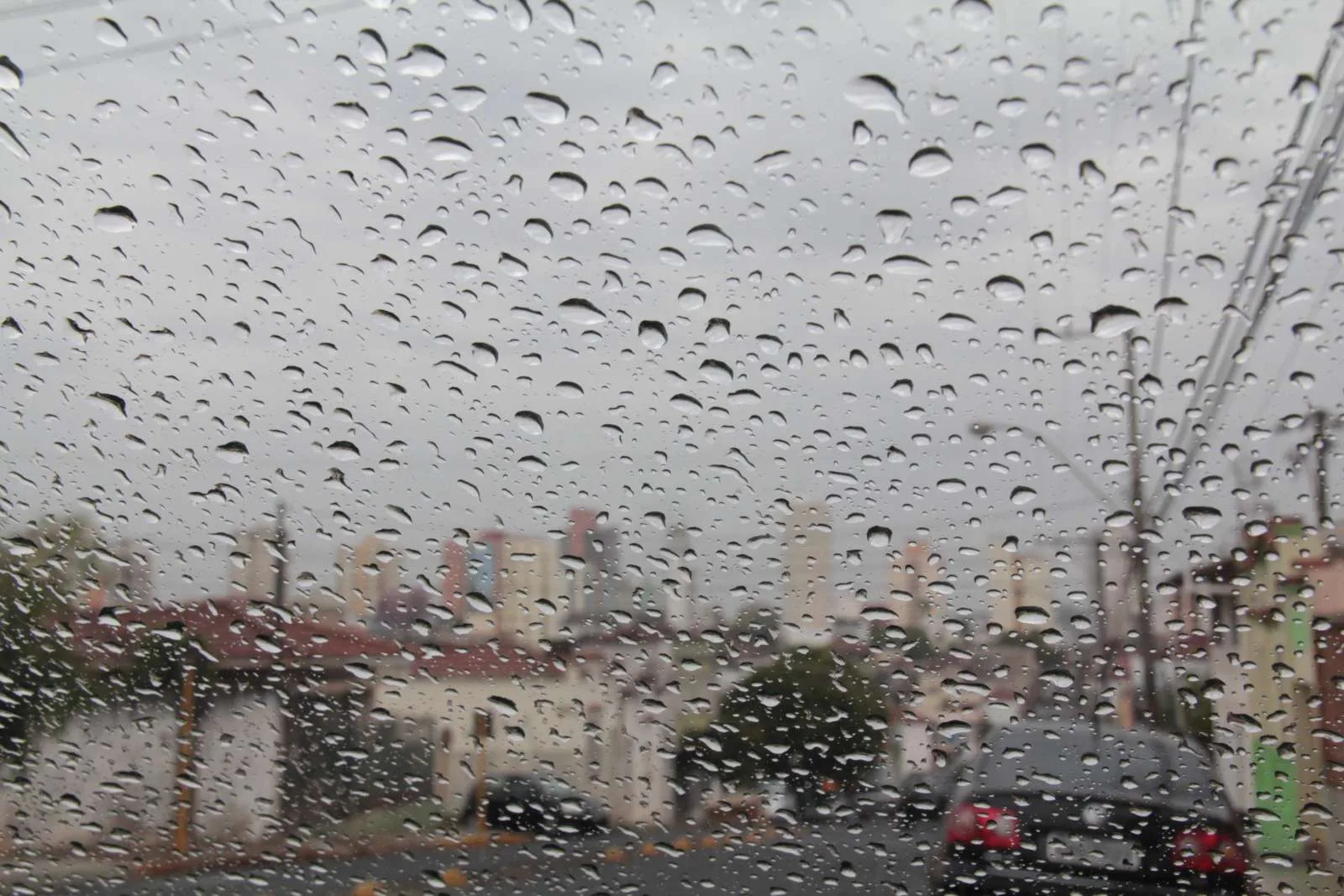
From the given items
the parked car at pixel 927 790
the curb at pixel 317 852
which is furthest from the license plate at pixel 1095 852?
the curb at pixel 317 852

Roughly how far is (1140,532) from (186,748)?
2.91 metres

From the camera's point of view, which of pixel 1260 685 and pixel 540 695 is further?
pixel 540 695

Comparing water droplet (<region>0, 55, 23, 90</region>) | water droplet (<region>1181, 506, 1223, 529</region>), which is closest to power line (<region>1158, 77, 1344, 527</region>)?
water droplet (<region>1181, 506, 1223, 529</region>)

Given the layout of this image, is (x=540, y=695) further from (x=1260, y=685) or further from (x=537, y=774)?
(x=1260, y=685)

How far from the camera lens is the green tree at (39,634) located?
4.14 meters

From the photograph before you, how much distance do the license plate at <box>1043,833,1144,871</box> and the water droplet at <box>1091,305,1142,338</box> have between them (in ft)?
4.42

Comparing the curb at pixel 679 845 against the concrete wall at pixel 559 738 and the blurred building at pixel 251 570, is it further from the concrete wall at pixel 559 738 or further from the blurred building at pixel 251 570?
the blurred building at pixel 251 570

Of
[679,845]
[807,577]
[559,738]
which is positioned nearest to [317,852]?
[559,738]

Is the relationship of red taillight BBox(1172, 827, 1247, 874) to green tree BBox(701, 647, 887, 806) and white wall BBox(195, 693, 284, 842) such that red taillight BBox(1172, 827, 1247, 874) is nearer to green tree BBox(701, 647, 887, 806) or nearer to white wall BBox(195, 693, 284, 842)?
green tree BBox(701, 647, 887, 806)

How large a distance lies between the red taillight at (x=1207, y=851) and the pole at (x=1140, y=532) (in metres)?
0.32

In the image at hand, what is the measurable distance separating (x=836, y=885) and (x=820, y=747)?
1.77 feet

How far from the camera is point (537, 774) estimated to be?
3.89 metres

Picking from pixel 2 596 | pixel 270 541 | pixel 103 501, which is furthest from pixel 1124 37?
pixel 2 596

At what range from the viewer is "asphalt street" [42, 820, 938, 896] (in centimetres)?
382
